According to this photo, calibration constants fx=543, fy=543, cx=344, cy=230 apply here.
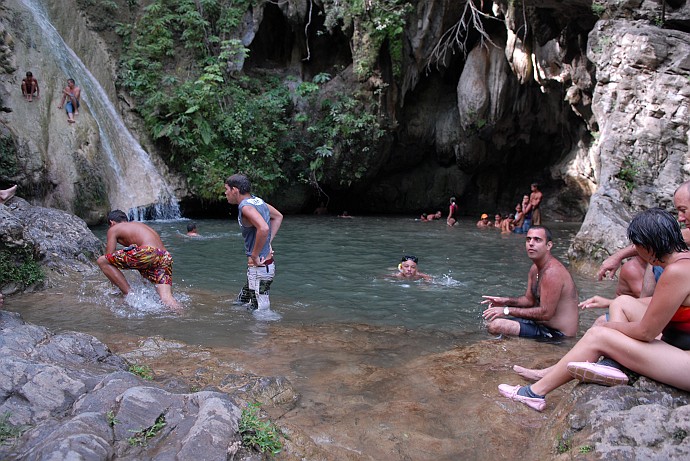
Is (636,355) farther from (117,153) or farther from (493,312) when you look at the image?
(117,153)

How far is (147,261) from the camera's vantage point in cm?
661

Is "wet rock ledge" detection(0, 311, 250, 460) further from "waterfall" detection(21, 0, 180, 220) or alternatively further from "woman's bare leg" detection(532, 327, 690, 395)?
"waterfall" detection(21, 0, 180, 220)

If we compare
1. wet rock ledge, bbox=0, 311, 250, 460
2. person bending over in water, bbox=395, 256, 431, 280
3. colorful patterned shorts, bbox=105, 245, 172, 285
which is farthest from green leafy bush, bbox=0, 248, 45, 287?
person bending over in water, bbox=395, 256, 431, 280

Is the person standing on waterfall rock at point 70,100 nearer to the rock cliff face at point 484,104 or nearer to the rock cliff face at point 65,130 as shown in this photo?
the rock cliff face at point 65,130

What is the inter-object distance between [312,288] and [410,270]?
1715mm

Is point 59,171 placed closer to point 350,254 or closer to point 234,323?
point 350,254

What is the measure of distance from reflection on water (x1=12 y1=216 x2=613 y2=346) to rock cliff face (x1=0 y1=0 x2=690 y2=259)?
91.5 inches

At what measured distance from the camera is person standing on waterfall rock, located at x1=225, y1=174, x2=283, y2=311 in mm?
5891

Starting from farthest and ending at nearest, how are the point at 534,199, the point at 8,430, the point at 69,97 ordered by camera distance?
the point at 534,199 → the point at 69,97 → the point at 8,430

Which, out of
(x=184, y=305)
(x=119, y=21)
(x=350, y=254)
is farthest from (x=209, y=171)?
(x=184, y=305)

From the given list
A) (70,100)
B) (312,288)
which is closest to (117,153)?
(70,100)

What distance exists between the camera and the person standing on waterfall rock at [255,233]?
19.3 ft

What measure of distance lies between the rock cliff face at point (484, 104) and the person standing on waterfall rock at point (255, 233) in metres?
6.30

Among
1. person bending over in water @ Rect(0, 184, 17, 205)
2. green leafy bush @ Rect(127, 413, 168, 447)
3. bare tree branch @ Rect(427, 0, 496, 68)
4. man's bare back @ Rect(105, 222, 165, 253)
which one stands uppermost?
bare tree branch @ Rect(427, 0, 496, 68)
